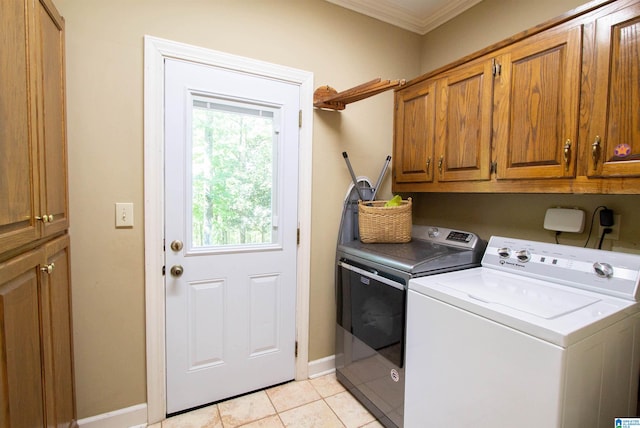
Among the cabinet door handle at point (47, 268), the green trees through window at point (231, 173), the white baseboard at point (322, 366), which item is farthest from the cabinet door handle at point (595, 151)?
the cabinet door handle at point (47, 268)

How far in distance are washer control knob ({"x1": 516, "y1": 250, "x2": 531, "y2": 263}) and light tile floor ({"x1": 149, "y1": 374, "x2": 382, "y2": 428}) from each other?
1.20m

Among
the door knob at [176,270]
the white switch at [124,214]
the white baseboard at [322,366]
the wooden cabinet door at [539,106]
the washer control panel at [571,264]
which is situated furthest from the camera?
the white baseboard at [322,366]

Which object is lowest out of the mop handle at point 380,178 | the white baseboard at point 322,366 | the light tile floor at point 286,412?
the light tile floor at point 286,412

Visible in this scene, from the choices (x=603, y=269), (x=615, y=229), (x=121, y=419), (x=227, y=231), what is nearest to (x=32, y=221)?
(x=227, y=231)

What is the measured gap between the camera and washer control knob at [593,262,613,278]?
1.20 m

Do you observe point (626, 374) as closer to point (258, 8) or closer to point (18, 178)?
point (18, 178)

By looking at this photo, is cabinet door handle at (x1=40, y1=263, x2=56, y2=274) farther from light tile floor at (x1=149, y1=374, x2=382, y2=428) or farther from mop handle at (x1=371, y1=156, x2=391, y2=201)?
mop handle at (x1=371, y1=156, x2=391, y2=201)

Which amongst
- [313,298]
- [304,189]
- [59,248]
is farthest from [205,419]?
[304,189]

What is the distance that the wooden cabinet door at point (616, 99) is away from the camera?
1100 mm

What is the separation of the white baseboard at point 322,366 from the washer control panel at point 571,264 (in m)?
1.27

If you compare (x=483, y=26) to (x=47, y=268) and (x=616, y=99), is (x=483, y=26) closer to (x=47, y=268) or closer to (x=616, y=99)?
(x=616, y=99)

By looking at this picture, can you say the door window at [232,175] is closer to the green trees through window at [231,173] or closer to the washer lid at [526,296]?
the green trees through window at [231,173]

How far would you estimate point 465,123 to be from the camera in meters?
1.73

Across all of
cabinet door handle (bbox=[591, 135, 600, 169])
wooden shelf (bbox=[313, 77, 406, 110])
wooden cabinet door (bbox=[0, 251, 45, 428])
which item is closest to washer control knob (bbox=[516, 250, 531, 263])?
cabinet door handle (bbox=[591, 135, 600, 169])
